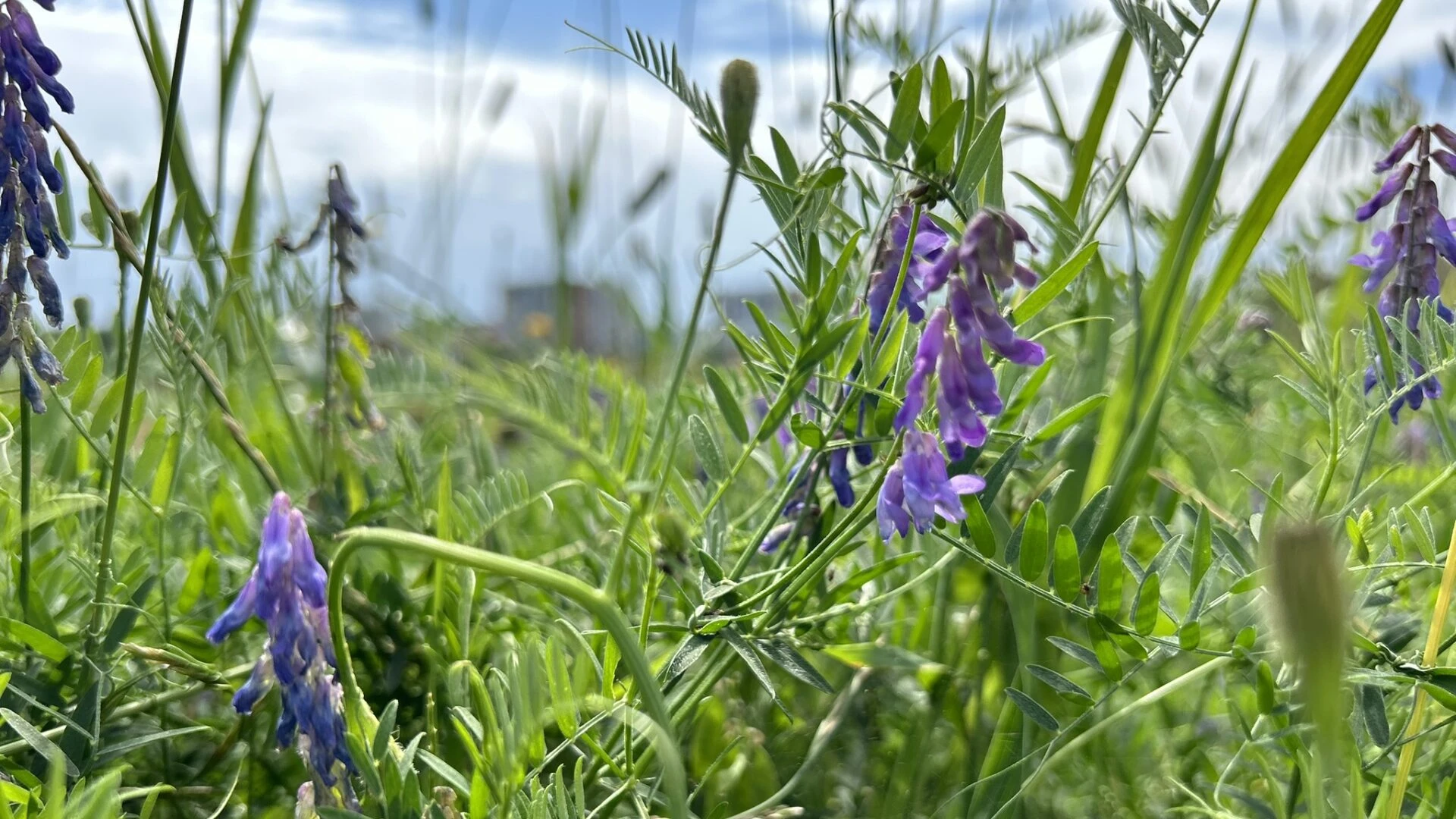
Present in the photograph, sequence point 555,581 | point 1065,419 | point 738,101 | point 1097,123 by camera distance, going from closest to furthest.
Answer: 1. point 555,581
2. point 738,101
3. point 1065,419
4. point 1097,123

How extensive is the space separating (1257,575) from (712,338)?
183 centimetres

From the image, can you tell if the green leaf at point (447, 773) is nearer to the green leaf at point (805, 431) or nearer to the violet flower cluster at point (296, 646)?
the violet flower cluster at point (296, 646)

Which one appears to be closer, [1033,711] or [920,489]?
[920,489]

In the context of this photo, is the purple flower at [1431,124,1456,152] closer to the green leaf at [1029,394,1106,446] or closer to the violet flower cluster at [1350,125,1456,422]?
the violet flower cluster at [1350,125,1456,422]

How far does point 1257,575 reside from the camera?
2.63 feet

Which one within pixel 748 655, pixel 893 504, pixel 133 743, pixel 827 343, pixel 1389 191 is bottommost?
pixel 133 743

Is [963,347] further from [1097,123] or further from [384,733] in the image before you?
[1097,123]

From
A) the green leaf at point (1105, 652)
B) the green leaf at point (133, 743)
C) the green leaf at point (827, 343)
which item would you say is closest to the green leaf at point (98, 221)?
the green leaf at point (133, 743)

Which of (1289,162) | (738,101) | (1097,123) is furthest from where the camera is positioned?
(1097,123)

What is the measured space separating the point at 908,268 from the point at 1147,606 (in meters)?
0.28

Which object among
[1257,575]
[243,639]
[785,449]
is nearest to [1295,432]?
[785,449]

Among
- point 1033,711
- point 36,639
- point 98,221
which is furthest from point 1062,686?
point 98,221

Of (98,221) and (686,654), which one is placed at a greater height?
(98,221)

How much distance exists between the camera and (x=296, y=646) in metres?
0.79
